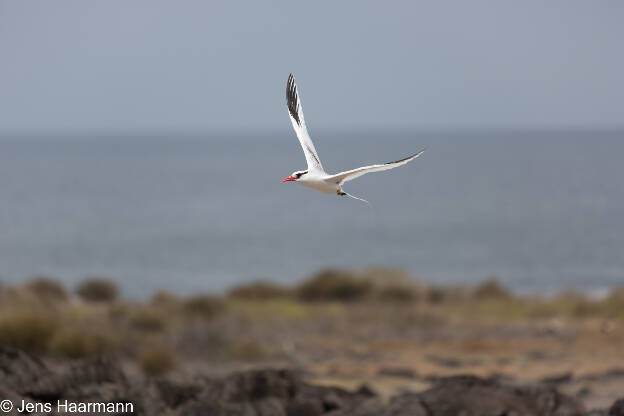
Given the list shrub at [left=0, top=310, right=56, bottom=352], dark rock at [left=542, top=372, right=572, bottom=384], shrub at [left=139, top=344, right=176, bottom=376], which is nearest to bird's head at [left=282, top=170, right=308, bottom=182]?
dark rock at [left=542, top=372, right=572, bottom=384]

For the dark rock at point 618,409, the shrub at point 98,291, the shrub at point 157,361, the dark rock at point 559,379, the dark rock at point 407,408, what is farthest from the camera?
the shrub at point 98,291

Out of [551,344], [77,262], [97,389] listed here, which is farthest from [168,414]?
[77,262]

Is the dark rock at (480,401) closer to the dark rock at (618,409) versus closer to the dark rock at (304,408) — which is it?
the dark rock at (618,409)

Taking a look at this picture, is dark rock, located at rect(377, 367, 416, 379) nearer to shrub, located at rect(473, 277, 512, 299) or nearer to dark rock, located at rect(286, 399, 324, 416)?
dark rock, located at rect(286, 399, 324, 416)

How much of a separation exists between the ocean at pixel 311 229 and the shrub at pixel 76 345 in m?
17.3

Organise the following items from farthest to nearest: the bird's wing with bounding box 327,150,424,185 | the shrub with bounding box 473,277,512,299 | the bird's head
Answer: the shrub with bounding box 473,277,512,299 → the bird's head → the bird's wing with bounding box 327,150,424,185

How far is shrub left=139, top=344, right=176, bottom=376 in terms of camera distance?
21172 millimetres

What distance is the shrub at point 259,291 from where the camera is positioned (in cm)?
3781

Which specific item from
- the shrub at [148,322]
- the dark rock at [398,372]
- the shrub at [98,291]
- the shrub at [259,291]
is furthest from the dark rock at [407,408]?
the shrub at [98,291]

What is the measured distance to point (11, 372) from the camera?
40.2ft

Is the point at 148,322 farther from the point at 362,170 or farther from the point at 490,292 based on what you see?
the point at 362,170

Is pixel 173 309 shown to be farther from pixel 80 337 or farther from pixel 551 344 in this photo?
pixel 551 344

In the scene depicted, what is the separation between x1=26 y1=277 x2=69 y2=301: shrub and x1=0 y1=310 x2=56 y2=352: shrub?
1264cm

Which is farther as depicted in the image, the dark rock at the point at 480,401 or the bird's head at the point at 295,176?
the dark rock at the point at 480,401
